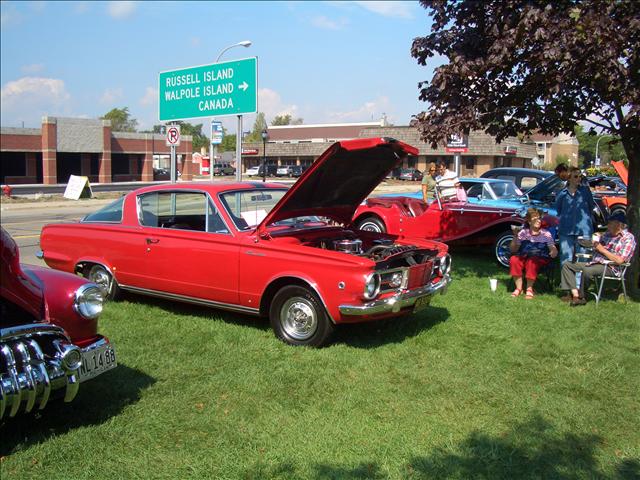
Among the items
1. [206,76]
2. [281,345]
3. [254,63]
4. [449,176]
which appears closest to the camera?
[281,345]

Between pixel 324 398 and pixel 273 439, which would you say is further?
pixel 324 398

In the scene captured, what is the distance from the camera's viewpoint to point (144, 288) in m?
6.75

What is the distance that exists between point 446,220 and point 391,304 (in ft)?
19.6

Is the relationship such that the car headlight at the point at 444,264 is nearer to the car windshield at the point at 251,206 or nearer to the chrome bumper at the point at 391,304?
the chrome bumper at the point at 391,304

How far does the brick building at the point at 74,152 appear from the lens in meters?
51.9

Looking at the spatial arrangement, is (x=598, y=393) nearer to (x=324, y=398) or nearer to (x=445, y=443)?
(x=445, y=443)

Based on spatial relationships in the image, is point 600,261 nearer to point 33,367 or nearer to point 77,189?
point 33,367

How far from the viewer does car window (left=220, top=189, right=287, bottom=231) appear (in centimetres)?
632

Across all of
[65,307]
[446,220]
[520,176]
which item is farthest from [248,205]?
[520,176]

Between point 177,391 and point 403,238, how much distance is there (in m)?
3.37

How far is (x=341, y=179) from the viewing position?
671 cm

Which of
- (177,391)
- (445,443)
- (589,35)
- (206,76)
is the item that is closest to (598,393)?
(445,443)

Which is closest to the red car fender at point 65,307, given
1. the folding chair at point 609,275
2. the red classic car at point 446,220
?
the folding chair at point 609,275

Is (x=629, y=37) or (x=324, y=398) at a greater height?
(x=629, y=37)
